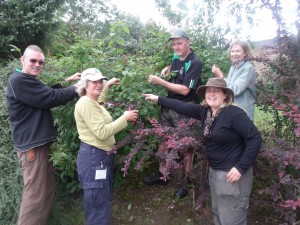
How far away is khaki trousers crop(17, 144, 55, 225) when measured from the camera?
11.0 feet

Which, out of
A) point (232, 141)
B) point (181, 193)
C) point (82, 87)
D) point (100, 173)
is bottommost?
point (181, 193)

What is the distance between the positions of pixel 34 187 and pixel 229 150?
219 centimetres

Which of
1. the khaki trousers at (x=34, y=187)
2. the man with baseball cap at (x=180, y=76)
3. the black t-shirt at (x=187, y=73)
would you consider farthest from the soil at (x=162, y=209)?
the black t-shirt at (x=187, y=73)

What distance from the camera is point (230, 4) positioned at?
6.62 metres

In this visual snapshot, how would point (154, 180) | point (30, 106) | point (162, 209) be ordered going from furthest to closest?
point (154, 180) → point (162, 209) → point (30, 106)

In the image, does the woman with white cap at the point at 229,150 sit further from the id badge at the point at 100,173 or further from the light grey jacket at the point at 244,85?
the id badge at the point at 100,173

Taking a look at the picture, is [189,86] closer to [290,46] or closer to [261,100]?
[261,100]

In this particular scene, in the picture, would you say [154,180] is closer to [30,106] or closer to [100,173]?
[100,173]

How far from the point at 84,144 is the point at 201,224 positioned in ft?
5.34

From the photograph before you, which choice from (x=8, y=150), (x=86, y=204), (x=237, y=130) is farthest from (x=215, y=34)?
(x=8, y=150)

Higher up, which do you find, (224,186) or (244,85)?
(244,85)

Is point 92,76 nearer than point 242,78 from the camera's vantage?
Yes

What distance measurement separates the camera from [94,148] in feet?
10.3

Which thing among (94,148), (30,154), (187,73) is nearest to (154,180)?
(94,148)
